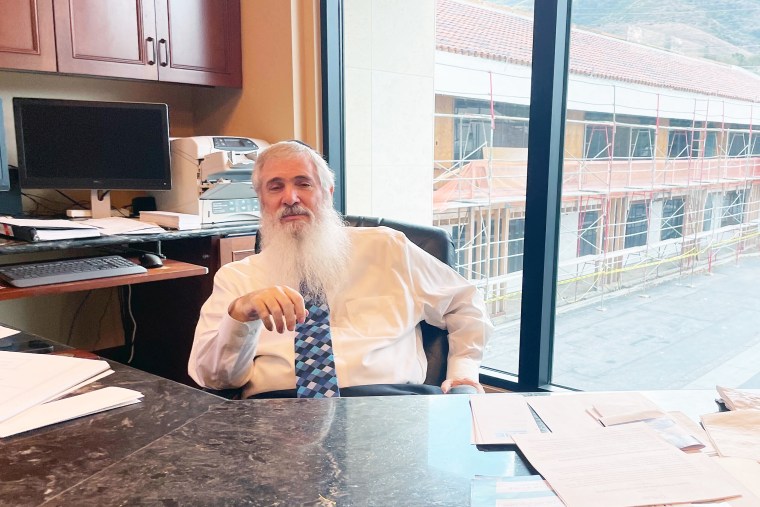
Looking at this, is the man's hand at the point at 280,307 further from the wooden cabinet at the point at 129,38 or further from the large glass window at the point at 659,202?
the wooden cabinet at the point at 129,38

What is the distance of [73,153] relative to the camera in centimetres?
257

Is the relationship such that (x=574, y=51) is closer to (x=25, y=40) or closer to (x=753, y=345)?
(x=753, y=345)

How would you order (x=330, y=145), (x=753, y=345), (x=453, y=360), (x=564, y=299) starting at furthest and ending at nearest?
(x=330, y=145)
(x=564, y=299)
(x=753, y=345)
(x=453, y=360)

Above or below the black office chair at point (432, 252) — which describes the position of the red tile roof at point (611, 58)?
above

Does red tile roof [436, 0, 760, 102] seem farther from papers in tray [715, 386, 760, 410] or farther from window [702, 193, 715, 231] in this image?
papers in tray [715, 386, 760, 410]

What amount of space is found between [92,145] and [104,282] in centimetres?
84

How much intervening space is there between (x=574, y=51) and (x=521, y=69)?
12.2 inches

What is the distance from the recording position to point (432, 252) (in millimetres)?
1838

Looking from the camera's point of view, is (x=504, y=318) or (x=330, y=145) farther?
(x=330, y=145)

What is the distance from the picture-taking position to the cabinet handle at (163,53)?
2.83 meters

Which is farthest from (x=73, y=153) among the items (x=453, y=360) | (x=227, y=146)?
(x=453, y=360)

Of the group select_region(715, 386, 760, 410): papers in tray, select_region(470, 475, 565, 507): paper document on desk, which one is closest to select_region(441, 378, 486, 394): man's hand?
select_region(715, 386, 760, 410): papers in tray

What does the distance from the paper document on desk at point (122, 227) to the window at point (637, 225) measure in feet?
6.01

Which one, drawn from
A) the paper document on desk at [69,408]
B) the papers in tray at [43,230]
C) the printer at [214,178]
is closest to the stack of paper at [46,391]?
the paper document on desk at [69,408]
